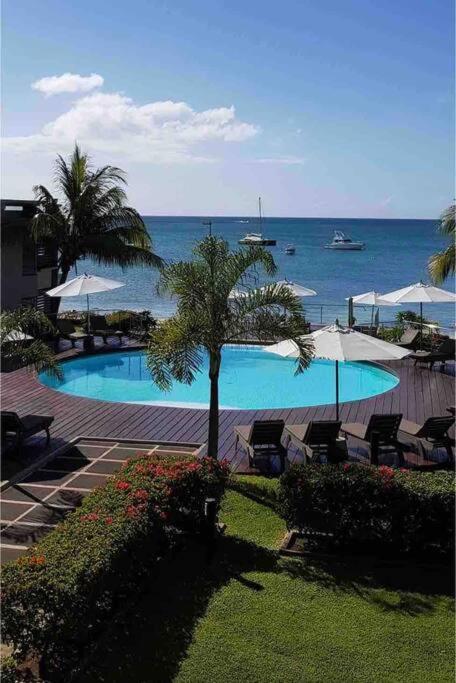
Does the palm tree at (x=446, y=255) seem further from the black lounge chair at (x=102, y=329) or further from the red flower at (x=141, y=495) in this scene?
the red flower at (x=141, y=495)

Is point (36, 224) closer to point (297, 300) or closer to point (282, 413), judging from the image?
point (282, 413)

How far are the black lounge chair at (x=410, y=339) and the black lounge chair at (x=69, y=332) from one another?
10739 mm

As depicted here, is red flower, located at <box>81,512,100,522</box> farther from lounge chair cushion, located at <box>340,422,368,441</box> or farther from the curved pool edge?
the curved pool edge

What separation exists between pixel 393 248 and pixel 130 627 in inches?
4397

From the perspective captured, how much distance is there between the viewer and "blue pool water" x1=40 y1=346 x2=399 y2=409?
17.9 metres

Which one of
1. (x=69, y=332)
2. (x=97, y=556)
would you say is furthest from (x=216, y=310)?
(x=69, y=332)

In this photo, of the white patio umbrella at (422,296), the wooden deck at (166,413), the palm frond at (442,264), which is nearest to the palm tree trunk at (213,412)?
the wooden deck at (166,413)

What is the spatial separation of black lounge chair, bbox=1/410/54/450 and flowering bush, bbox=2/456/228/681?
389 centimetres

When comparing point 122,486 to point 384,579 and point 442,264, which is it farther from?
point 442,264

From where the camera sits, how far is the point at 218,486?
8711 millimetres

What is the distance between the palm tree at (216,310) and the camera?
424 inches

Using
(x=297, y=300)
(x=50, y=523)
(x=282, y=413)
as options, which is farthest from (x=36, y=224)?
(x=50, y=523)

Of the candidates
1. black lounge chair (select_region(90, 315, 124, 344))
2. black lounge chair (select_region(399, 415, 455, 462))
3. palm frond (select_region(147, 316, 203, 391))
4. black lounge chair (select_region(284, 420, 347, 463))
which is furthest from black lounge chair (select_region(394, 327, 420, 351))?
palm frond (select_region(147, 316, 203, 391))

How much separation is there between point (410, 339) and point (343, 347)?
10290 mm
